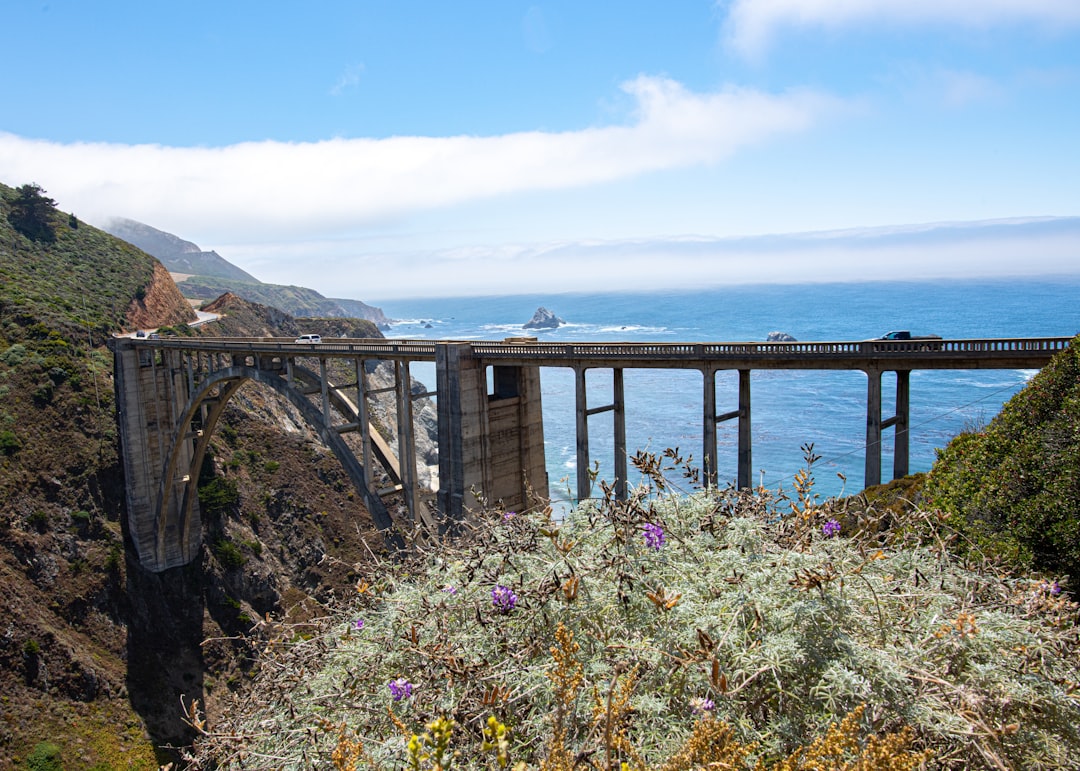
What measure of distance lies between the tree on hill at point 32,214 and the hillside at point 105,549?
197 inches

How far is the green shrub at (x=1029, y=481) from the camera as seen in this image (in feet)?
29.3

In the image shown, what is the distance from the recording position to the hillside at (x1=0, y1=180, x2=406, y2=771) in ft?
110

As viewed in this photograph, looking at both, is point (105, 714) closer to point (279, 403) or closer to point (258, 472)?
point (258, 472)

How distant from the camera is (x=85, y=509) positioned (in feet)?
135

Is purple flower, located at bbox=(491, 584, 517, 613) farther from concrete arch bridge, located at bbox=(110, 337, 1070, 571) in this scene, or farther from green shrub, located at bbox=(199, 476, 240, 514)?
green shrub, located at bbox=(199, 476, 240, 514)

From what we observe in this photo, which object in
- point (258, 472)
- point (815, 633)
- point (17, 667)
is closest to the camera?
point (815, 633)

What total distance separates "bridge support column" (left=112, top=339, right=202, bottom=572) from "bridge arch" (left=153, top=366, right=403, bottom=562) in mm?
122

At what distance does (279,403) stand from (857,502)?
5527 centimetres

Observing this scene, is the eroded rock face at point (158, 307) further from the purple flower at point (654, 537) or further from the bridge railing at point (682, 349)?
the purple flower at point (654, 537)

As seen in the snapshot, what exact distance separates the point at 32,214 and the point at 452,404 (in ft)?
203

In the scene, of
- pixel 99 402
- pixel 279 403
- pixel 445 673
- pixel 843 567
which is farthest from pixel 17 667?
pixel 843 567

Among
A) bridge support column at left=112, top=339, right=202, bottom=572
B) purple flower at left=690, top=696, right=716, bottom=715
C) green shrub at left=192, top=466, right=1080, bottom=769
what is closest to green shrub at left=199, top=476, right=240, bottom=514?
bridge support column at left=112, top=339, right=202, bottom=572

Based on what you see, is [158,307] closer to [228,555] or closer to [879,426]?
[228,555]

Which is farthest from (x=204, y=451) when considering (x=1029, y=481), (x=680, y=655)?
(x=680, y=655)
